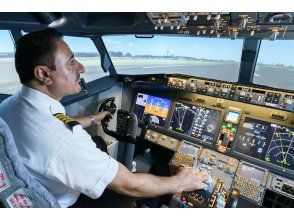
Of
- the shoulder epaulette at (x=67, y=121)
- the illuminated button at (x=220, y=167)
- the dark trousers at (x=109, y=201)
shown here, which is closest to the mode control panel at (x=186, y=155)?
the illuminated button at (x=220, y=167)

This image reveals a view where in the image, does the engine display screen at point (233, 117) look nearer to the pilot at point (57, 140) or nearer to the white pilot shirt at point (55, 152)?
the pilot at point (57, 140)

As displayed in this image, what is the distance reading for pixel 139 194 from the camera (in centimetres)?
126

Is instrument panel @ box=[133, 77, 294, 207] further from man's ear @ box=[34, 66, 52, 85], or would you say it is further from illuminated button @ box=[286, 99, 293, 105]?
man's ear @ box=[34, 66, 52, 85]

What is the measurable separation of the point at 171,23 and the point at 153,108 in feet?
4.49

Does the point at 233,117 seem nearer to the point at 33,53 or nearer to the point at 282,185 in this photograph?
the point at 282,185

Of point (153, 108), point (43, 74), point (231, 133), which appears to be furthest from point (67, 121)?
point (153, 108)

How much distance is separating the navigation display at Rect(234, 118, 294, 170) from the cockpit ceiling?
2.90 feet

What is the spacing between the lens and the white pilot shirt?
41.9 inches

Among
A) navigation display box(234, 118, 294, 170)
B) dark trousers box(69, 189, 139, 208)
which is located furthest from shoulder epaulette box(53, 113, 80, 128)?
navigation display box(234, 118, 294, 170)

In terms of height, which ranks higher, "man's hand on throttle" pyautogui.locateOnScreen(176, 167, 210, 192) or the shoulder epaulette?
the shoulder epaulette

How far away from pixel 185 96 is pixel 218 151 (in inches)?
28.4

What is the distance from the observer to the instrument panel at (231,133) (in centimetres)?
226
